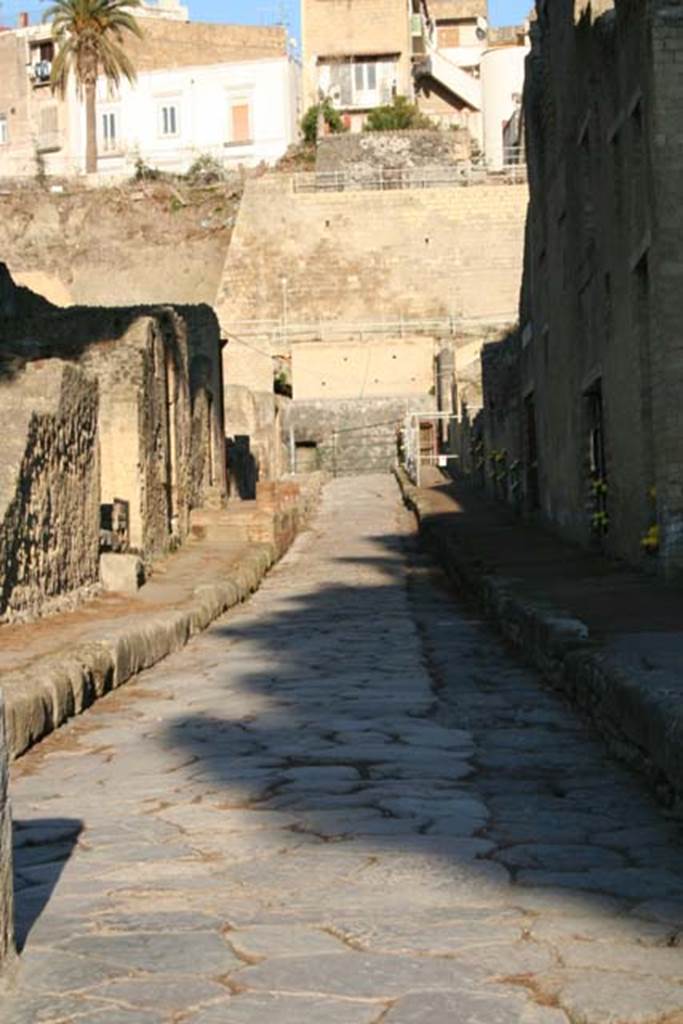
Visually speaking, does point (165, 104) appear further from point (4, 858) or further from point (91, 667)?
point (4, 858)

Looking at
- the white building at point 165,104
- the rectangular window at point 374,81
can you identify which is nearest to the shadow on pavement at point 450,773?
the white building at point 165,104

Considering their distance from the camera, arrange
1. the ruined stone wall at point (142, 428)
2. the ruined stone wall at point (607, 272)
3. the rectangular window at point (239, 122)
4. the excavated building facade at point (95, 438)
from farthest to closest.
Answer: the rectangular window at point (239, 122) → the ruined stone wall at point (142, 428) → the ruined stone wall at point (607, 272) → the excavated building facade at point (95, 438)

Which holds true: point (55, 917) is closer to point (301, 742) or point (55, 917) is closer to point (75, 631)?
point (301, 742)

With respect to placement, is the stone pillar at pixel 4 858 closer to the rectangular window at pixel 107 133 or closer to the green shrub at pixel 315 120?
the green shrub at pixel 315 120

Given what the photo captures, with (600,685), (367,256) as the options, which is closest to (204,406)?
(600,685)

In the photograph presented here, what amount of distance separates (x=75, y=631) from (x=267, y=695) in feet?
7.99

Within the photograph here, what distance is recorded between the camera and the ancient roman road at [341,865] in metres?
3.87

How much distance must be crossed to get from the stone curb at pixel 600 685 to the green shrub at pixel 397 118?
176 feet

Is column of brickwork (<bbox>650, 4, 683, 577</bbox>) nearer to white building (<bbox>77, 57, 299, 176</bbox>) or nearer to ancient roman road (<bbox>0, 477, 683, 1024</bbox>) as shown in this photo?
ancient roman road (<bbox>0, 477, 683, 1024</bbox>)

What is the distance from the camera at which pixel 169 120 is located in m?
69.8

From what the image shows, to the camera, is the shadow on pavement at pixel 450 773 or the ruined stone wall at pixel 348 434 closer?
the shadow on pavement at pixel 450 773

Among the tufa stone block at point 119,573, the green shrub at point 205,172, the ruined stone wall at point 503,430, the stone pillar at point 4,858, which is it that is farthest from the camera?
the green shrub at point 205,172

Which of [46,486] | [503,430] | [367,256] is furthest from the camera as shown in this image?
[367,256]

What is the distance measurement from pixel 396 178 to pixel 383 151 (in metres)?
1.14
